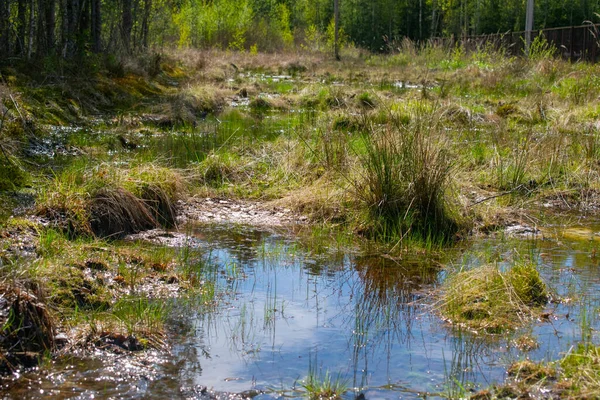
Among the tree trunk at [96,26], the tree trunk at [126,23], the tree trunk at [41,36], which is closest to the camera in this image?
the tree trunk at [41,36]

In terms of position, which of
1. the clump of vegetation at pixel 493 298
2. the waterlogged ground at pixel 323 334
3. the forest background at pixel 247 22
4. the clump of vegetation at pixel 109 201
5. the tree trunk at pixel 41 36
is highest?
the forest background at pixel 247 22

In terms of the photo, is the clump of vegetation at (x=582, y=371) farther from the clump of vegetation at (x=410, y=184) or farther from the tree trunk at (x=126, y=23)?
the tree trunk at (x=126, y=23)

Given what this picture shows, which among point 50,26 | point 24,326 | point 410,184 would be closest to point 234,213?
point 410,184

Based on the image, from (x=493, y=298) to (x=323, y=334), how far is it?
115 centimetres

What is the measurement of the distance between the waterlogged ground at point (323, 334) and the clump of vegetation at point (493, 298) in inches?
4.6

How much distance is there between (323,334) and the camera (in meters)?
4.27

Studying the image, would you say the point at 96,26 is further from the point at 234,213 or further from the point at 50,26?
the point at 234,213

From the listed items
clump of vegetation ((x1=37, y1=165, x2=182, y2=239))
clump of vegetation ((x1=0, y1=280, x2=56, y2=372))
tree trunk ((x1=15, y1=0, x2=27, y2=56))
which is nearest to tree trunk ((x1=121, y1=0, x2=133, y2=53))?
tree trunk ((x1=15, y1=0, x2=27, y2=56))

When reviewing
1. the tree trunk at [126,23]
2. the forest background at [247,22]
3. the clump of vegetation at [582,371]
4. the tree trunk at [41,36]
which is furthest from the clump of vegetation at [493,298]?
the tree trunk at [126,23]

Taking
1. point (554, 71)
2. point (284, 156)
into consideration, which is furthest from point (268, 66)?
point (284, 156)

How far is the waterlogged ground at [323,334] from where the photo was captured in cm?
356

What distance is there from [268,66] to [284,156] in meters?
22.9

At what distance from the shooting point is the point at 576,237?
261 inches

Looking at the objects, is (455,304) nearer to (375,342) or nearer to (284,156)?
(375,342)
